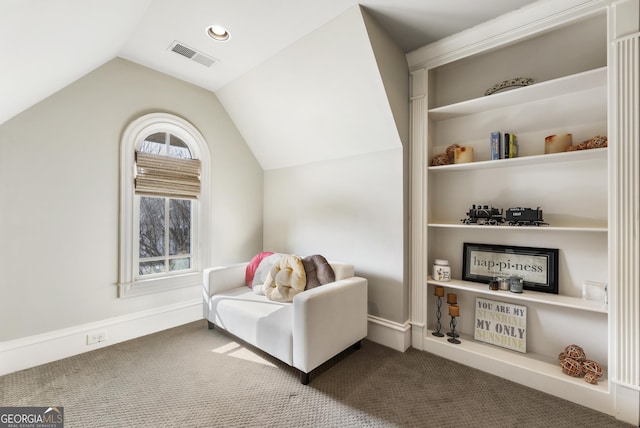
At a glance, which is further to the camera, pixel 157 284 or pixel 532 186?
pixel 157 284

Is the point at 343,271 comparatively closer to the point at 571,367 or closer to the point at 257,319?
the point at 257,319

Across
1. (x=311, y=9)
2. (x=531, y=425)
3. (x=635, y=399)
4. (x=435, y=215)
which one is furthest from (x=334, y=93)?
(x=635, y=399)

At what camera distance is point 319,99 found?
2508mm

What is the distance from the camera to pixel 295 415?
1.56 meters

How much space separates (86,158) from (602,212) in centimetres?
398

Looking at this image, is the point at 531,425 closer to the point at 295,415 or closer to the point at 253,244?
the point at 295,415

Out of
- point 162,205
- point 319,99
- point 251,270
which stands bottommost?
point 251,270

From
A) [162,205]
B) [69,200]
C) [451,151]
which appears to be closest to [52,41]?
[69,200]

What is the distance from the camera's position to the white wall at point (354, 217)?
2.37m

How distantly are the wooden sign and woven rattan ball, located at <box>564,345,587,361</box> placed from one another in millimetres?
252

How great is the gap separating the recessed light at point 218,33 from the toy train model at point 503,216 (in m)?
2.47

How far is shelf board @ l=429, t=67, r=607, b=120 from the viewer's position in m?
1.71

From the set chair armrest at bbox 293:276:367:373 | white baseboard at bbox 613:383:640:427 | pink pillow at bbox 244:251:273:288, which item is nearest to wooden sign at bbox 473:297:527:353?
white baseboard at bbox 613:383:640:427

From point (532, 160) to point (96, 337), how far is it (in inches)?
148
